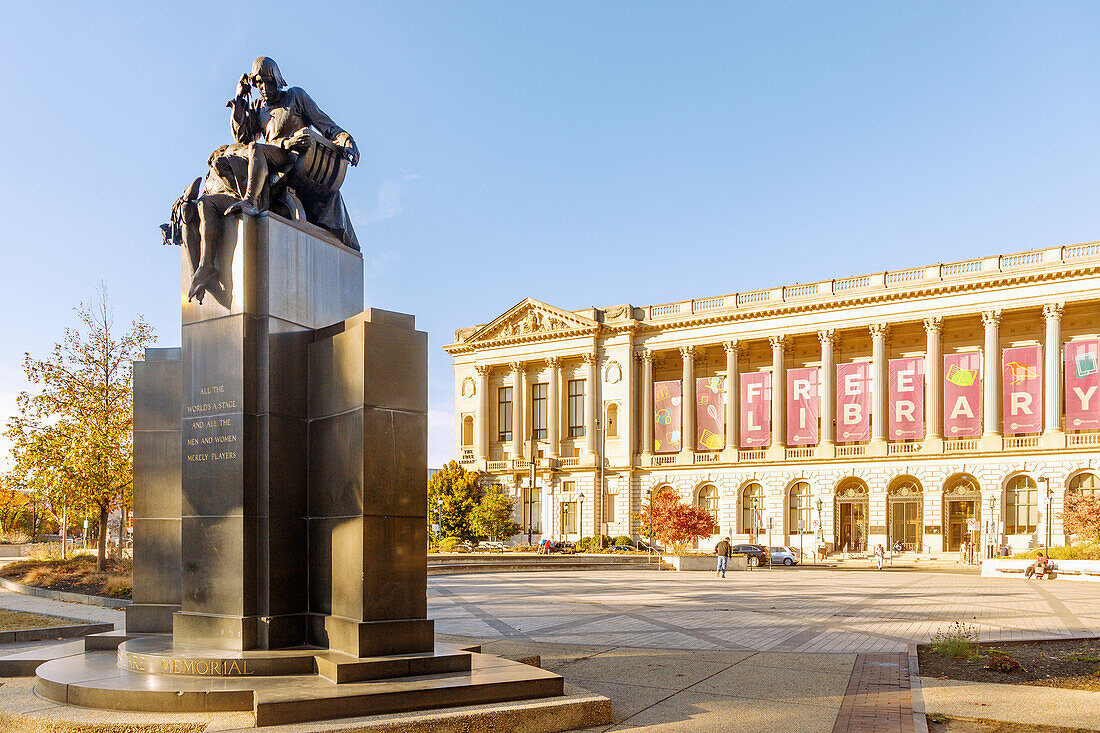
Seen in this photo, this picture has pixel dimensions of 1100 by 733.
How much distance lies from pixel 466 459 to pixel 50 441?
6002 cm

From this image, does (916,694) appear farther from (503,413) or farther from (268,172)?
(503,413)

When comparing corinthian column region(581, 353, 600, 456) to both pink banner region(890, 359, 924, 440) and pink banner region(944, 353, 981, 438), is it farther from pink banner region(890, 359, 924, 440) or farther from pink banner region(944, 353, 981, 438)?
pink banner region(944, 353, 981, 438)

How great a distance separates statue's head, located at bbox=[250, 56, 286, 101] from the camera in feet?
37.1

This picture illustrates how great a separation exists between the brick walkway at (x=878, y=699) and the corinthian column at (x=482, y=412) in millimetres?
75336

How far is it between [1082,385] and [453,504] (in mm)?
46362

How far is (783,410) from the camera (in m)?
74.6

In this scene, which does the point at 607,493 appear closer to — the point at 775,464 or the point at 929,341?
the point at 775,464

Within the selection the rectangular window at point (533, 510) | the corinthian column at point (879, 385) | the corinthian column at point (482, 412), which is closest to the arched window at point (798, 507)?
the corinthian column at point (879, 385)

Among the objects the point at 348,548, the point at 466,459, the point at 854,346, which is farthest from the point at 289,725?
the point at 466,459

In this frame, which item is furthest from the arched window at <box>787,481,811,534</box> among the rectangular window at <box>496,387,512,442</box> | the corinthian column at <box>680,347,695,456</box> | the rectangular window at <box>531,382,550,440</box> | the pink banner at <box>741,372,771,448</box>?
the rectangular window at <box>496,387,512,442</box>

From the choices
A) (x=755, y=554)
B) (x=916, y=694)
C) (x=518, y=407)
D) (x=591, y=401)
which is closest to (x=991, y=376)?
(x=755, y=554)

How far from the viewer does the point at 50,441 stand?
2992cm

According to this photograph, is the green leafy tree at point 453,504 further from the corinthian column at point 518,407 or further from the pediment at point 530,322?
the pediment at point 530,322

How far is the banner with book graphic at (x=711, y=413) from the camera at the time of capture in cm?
7712
